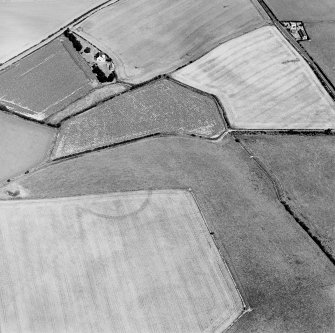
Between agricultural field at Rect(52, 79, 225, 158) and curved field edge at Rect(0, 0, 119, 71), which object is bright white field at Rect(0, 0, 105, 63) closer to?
curved field edge at Rect(0, 0, 119, 71)

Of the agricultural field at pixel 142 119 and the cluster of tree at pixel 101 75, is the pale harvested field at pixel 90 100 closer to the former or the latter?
the agricultural field at pixel 142 119

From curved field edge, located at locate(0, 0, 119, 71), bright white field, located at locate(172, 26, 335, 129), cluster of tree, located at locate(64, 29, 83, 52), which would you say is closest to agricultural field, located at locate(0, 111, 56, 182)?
curved field edge, located at locate(0, 0, 119, 71)

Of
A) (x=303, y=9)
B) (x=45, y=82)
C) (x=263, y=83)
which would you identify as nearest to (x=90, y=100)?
(x=45, y=82)

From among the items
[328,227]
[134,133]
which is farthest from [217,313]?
[134,133]

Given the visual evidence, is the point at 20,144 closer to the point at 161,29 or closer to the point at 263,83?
the point at 161,29

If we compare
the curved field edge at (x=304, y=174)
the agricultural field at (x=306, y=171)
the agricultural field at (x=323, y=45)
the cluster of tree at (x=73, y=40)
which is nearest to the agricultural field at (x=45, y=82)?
the cluster of tree at (x=73, y=40)

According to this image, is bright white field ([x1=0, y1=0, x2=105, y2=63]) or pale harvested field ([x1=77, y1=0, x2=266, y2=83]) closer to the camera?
pale harvested field ([x1=77, y1=0, x2=266, y2=83])

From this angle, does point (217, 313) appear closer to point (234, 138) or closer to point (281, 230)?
point (281, 230)
